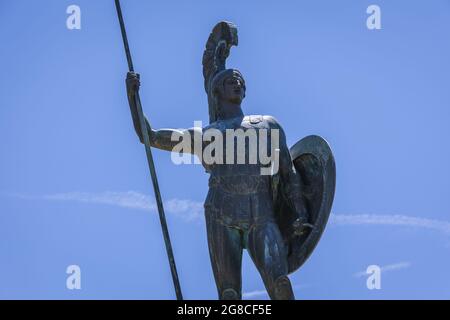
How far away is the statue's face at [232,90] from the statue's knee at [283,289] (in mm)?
2803

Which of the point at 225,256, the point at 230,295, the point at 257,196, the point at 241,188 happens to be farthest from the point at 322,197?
the point at 230,295

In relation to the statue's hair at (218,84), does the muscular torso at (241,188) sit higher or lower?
lower

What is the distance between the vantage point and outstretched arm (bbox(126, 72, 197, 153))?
30.9 m

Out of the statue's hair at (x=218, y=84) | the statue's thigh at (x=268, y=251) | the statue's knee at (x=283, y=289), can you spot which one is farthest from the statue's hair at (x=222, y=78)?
the statue's knee at (x=283, y=289)

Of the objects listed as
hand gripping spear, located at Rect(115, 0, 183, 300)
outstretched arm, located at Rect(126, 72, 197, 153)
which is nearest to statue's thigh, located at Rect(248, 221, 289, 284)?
hand gripping spear, located at Rect(115, 0, 183, 300)

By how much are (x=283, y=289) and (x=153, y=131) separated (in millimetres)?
2838

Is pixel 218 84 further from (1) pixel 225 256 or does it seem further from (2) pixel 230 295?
(2) pixel 230 295

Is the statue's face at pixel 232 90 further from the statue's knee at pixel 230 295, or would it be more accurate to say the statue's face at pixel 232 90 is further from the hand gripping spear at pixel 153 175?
the statue's knee at pixel 230 295

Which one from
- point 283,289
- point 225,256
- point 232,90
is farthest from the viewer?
point 232,90

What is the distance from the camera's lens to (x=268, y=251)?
30531 millimetres

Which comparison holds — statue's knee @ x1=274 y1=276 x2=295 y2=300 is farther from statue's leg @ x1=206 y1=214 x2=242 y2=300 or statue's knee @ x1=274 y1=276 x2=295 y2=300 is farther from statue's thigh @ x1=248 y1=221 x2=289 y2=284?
statue's leg @ x1=206 y1=214 x2=242 y2=300

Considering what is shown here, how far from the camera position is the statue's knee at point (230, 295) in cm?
3049
